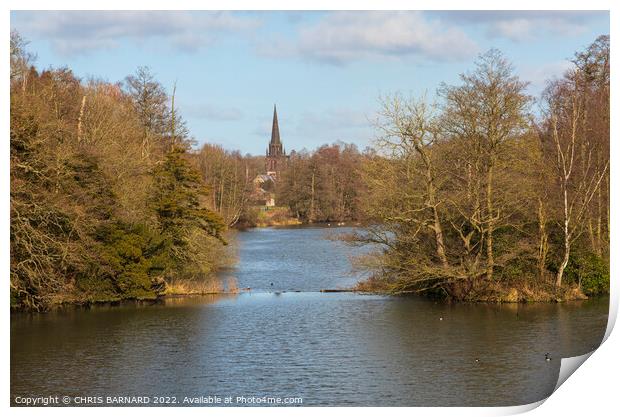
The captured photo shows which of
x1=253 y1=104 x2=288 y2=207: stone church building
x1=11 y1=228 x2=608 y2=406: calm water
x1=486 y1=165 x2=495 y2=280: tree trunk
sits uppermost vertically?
x1=253 y1=104 x2=288 y2=207: stone church building

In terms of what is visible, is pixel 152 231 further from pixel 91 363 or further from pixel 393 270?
pixel 91 363

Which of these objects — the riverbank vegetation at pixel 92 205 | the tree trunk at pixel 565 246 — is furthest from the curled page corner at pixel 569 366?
the riverbank vegetation at pixel 92 205

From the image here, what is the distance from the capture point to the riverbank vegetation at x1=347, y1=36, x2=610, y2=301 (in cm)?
2266

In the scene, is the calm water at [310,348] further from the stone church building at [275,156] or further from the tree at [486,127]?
the stone church building at [275,156]

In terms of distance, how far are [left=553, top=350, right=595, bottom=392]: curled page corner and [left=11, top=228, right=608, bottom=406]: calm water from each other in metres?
0.15

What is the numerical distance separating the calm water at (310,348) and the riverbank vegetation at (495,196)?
1.10 meters

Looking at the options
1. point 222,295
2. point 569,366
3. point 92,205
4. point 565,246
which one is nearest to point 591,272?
point 565,246

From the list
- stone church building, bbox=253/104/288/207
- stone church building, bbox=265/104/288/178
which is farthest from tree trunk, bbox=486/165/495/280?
stone church building, bbox=265/104/288/178

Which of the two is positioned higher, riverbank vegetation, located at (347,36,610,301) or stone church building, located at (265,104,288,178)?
stone church building, located at (265,104,288,178)

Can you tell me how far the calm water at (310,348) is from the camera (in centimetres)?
1402

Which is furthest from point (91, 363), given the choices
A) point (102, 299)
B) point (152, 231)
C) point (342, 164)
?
point (342, 164)

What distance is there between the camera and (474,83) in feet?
74.8

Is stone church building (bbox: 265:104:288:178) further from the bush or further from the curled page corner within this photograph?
the curled page corner

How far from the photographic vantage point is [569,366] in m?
14.9
